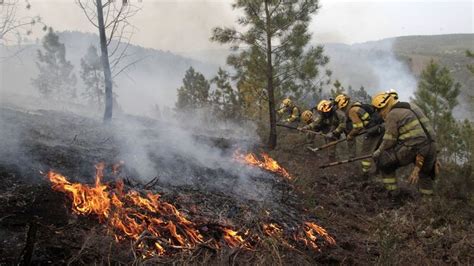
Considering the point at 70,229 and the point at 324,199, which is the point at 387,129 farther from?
the point at 70,229

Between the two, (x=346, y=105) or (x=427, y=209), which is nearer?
(x=427, y=209)

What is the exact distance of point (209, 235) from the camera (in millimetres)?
4969

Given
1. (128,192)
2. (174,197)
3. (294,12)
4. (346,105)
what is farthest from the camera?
(294,12)

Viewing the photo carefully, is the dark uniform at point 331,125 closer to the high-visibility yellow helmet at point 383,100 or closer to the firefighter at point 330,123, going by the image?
the firefighter at point 330,123

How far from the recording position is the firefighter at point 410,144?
24.2 feet

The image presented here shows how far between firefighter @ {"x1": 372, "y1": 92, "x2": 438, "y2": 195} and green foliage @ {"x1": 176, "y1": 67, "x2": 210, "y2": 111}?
20959mm

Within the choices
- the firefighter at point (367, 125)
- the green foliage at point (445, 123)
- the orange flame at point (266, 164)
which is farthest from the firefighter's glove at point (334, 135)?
the green foliage at point (445, 123)

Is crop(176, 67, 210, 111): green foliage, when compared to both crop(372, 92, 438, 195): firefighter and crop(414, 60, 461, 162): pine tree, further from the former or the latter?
crop(372, 92, 438, 195): firefighter

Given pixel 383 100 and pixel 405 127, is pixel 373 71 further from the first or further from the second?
pixel 405 127

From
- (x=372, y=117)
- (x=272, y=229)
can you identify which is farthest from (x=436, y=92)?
(x=272, y=229)

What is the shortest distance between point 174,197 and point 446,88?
60.8 ft

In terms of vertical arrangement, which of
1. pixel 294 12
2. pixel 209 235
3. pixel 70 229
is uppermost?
pixel 294 12

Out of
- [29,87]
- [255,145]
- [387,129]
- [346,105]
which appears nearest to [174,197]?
[387,129]

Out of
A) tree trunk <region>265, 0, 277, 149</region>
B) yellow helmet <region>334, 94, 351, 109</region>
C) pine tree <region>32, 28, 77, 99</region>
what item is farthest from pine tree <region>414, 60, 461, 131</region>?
pine tree <region>32, 28, 77, 99</region>
